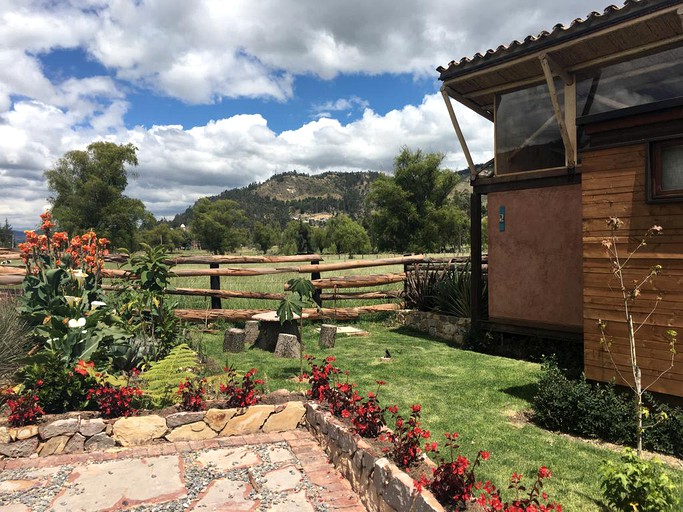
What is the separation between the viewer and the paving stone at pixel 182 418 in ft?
14.8

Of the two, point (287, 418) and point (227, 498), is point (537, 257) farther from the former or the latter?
point (227, 498)

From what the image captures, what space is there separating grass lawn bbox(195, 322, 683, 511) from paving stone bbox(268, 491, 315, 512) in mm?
1480

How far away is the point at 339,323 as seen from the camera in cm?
1120

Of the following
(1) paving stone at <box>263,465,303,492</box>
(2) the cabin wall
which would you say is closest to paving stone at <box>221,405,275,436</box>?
(1) paving stone at <box>263,465,303,492</box>

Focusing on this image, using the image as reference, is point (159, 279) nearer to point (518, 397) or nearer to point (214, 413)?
point (214, 413)

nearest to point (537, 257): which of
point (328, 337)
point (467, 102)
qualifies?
point (467, 102)

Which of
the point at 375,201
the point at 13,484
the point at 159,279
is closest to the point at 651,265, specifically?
the point at 13,484

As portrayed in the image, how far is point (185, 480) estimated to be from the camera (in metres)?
3.73

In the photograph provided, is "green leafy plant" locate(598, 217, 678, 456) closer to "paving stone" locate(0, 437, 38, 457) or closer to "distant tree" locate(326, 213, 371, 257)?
"paving stone" locate(0, 437, 38, 457)

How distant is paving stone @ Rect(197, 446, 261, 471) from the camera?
4.04 m

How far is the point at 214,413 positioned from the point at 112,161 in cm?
3531

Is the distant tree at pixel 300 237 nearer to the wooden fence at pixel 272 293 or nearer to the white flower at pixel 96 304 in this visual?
the wooden fence at pixel 272 293

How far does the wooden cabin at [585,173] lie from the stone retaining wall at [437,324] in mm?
799

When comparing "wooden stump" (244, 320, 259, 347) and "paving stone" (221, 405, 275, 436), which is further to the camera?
"wooden stump" (244, 320, 259, 347)
